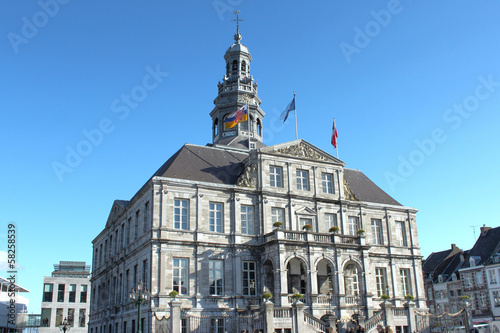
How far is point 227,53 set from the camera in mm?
47562

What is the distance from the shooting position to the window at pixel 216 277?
3139 cm

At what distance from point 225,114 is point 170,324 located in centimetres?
2416

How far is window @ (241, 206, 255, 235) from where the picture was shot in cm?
3372

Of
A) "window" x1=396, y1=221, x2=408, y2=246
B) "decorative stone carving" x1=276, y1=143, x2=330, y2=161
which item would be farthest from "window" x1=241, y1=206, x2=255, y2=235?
"window" x1=396, y1=221, x2=408, y2=246

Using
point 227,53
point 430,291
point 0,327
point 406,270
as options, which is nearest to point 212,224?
point 406,270

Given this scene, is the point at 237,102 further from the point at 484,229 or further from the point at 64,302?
the point at 64,302

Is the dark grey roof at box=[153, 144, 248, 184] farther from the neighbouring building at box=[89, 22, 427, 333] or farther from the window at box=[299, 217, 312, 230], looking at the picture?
the window at box=[299, 217, 312, 230]

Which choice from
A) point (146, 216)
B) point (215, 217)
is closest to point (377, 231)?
point (215, 217)

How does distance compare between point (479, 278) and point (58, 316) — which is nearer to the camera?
point (479, 278)

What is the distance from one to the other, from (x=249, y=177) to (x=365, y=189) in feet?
39.0

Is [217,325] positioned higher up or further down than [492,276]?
further down

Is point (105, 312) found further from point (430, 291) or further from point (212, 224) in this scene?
point (430, 291)

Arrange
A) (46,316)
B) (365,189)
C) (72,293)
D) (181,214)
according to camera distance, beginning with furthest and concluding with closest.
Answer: (72,293) → (46,316) → (365,189) → (181,214)

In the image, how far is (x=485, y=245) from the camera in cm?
5531
